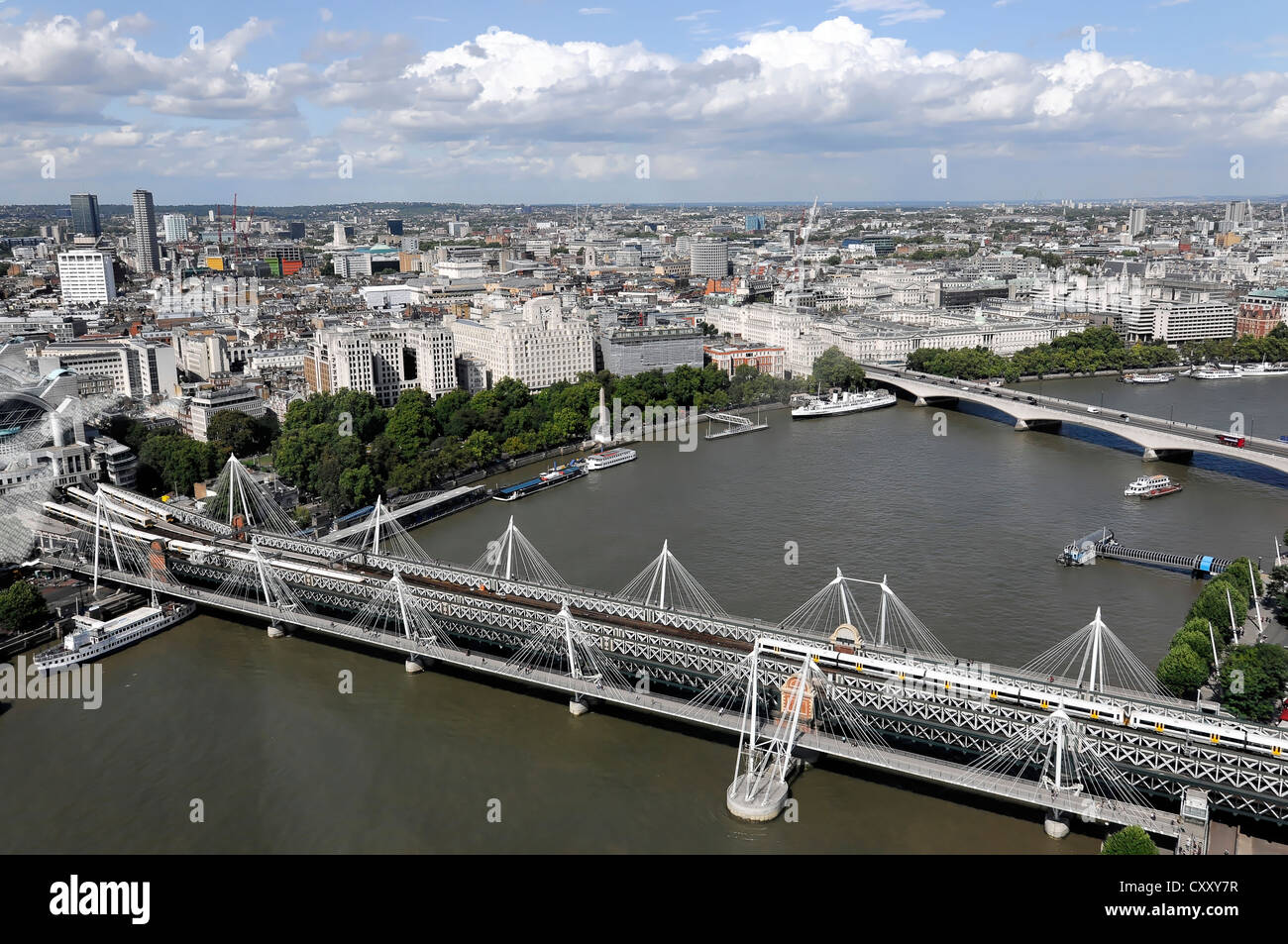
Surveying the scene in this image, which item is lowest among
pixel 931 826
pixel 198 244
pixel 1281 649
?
pixel 931 826

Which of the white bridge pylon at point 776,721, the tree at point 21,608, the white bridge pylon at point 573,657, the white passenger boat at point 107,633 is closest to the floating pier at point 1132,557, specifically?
the white bridge pylon at point 776,721

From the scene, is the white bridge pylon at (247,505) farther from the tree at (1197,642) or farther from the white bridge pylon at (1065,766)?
the tree at (1197,642)

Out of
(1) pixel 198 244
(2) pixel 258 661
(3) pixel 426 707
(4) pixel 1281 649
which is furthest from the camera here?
(1) pixel 198 244

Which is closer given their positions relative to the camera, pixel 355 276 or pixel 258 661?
pixel 258 661

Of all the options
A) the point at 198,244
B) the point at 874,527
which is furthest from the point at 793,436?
the point at 198,244

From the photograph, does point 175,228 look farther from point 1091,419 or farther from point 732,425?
point 1091,419

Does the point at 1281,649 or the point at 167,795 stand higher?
the point at 1281,649

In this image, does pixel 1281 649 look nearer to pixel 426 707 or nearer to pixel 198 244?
pixel 426 707
